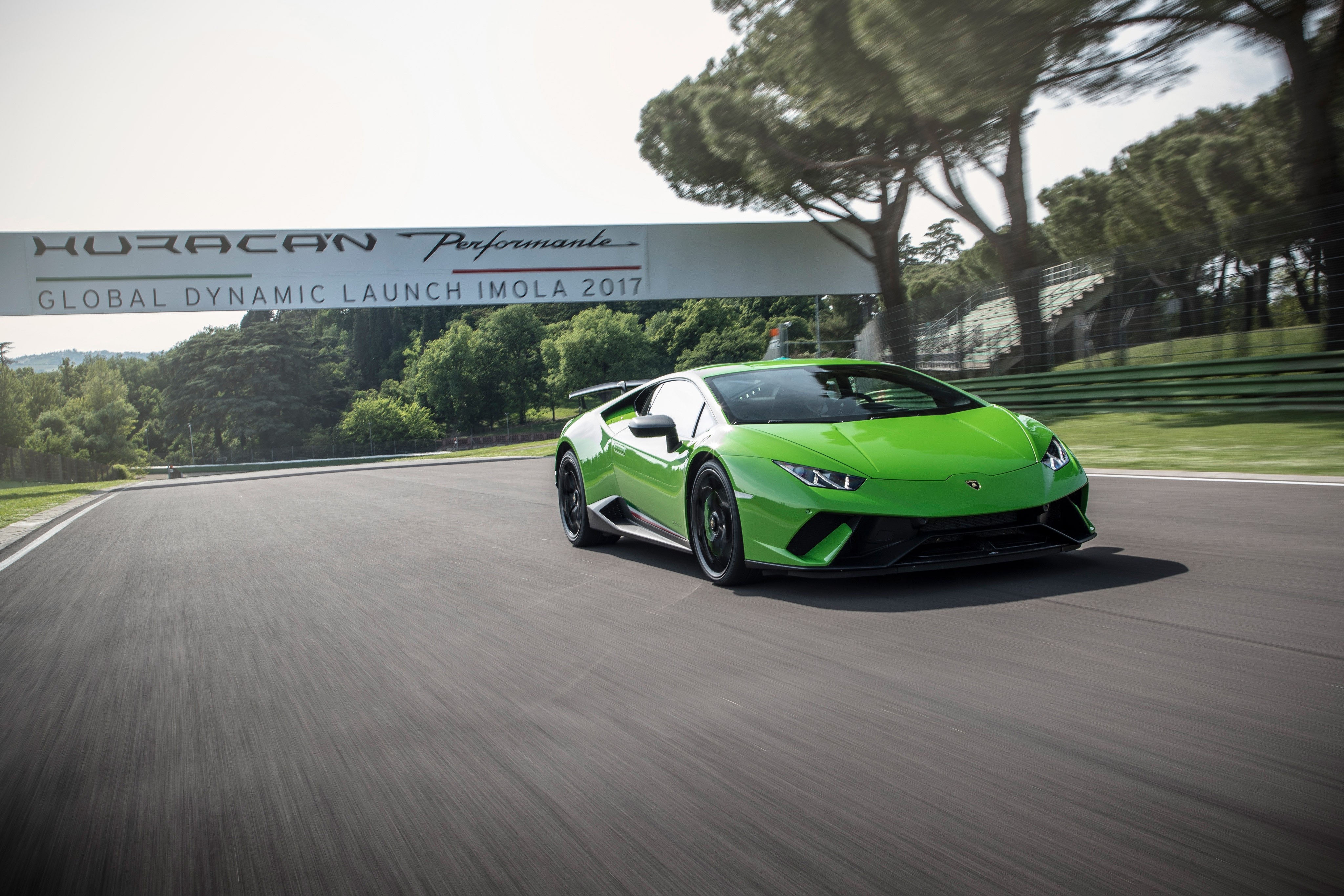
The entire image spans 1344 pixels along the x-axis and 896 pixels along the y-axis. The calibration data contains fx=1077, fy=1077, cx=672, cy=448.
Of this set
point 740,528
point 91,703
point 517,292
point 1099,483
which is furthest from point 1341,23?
point 517,292

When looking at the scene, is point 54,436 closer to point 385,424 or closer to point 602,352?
point 385,424

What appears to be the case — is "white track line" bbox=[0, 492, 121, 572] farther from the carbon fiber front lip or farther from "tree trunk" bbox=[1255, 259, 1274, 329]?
"tree trunk" bbox=[1255, 259, 1274, 329]

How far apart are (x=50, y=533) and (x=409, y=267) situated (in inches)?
830

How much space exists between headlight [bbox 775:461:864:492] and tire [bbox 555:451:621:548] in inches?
92.0

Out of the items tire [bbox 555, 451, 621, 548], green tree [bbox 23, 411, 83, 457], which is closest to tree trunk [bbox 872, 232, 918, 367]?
tire [bbox 555, 451, 621, 548]

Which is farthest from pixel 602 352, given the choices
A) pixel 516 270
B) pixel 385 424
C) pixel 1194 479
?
pixel 1194 479

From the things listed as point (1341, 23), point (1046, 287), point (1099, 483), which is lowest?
point (1099, 483)

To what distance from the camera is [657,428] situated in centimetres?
584

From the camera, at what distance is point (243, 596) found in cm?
619

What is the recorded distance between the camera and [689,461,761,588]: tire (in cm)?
518

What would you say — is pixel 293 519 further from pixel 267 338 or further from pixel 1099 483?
pixel 267 338

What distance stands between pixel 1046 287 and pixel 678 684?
751 inches

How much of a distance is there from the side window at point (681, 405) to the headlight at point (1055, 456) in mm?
1776

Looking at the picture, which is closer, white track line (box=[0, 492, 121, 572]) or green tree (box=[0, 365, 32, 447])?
white track line (box=[0, 492, 121, 572])
